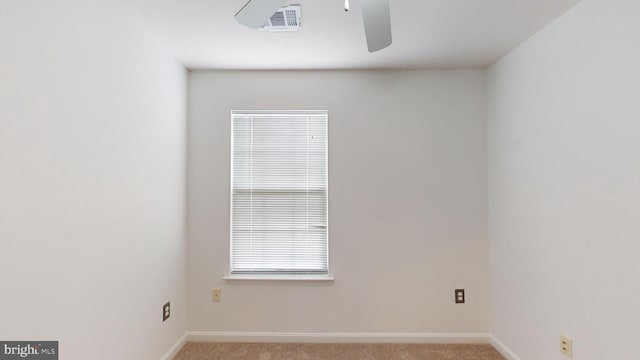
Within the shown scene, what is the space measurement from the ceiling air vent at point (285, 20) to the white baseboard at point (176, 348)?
247cm

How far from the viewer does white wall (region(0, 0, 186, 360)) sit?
134 cm

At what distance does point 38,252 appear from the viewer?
4.69 ft

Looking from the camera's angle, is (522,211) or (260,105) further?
(260,105)

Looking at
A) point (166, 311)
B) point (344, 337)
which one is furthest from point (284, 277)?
point (166, 311)

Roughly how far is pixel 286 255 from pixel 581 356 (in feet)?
7.03

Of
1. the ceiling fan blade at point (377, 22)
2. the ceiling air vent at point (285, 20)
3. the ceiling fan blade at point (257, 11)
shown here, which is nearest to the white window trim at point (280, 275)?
the ceiling air vent at point (285, 20)

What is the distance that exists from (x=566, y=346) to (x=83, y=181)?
281cm

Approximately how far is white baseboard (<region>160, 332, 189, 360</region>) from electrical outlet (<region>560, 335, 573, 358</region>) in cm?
268

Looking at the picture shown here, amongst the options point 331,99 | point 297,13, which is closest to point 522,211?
point 331,99

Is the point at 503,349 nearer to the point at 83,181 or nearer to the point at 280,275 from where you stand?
the point at 280,275

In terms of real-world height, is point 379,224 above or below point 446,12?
below

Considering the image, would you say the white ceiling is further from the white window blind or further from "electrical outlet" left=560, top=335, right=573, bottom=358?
"electrical outlet" left=560, top=335, right=573, bottom=358

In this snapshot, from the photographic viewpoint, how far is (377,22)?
4.68 ft

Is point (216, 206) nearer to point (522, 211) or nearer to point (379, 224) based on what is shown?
point (379, 224)
